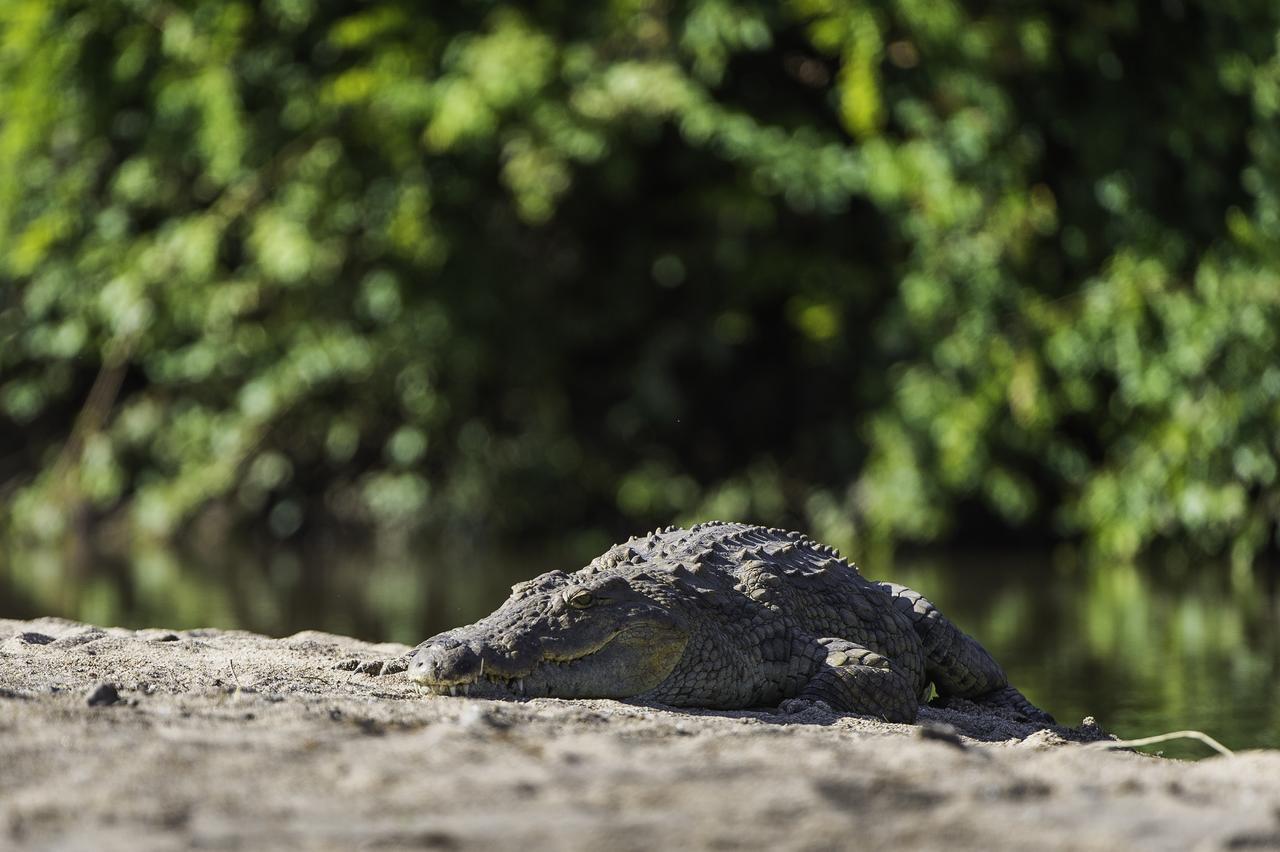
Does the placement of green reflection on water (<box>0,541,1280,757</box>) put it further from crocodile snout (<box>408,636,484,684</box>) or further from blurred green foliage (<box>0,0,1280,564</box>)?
crocodile snout (<box>408,636,484,684</box>)

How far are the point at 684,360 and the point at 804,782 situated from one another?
11.0 metres

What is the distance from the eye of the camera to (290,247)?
12.4 m

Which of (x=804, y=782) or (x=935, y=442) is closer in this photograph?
(x=804, y=782)

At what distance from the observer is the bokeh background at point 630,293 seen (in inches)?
432

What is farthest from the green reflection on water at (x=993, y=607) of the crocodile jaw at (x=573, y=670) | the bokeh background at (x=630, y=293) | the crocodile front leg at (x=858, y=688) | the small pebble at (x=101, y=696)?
the small pebble at (x=101, y=696)

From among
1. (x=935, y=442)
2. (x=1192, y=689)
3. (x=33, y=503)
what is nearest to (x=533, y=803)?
(x=1192, y=689)

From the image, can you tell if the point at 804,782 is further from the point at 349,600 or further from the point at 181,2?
the point at 181,2

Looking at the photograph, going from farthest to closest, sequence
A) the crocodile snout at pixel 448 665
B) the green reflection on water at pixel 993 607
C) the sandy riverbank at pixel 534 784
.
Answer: the green reflection on water at pixel 993 607 < the crocodile snout at pixel 448 665 < the sandy riverbank at pixel 534 784

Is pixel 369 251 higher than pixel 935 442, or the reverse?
pixel 369 251

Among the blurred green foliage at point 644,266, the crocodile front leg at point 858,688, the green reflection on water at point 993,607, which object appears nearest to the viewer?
the crocodile front leg at point 858,688

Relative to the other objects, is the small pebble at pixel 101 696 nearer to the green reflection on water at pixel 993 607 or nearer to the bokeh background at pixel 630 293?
the green reflection on water at pixel 993 607

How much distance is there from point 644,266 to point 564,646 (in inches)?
387

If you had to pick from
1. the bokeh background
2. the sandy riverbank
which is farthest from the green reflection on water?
the sandy riverbank

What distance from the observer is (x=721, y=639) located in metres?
4.33
